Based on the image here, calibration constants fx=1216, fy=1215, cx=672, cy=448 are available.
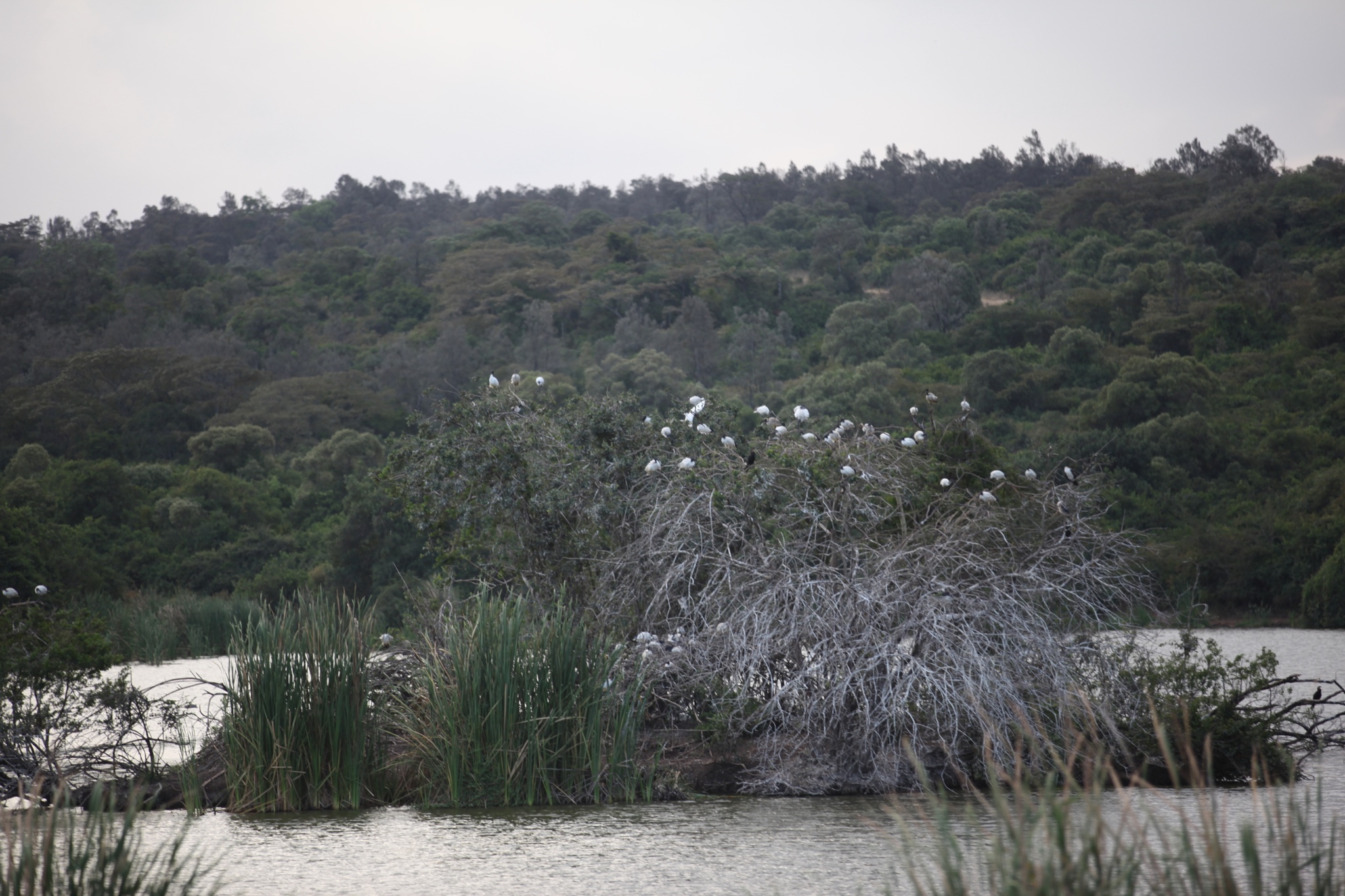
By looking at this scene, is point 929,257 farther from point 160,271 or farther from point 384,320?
point 160,271

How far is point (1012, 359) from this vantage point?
3023 centimetres

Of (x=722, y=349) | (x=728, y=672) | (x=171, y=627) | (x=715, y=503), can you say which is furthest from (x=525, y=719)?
(x=722, y=349)

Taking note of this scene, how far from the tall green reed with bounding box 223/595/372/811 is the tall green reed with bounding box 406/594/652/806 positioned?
1.45 ft

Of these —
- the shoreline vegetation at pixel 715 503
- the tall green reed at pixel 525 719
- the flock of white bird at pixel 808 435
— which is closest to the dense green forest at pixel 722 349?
the shoreline vegetation at pixel 715 503

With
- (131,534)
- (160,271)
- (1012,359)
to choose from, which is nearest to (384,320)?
(160,271)

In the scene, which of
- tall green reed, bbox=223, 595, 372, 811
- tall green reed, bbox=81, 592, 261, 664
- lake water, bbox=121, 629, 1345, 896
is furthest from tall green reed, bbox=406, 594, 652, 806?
tall green reed, bbox=81, 592, 261, 664

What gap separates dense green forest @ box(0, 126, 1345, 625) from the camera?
2480 cm

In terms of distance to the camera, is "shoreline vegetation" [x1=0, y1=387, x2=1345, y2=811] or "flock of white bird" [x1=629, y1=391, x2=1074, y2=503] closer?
"shoreline vegetation" [x1=0, y1=387, x2=1345, y2=811]

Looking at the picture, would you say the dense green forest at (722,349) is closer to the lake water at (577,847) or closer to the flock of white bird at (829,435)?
the flock of white bird at (829,435)

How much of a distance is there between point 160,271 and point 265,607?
4275 centimetres

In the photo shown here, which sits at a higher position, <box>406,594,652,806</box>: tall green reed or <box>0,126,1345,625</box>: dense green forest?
<box>0,126,1345,625</box>: dense green forest

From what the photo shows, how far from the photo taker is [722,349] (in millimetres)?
37125

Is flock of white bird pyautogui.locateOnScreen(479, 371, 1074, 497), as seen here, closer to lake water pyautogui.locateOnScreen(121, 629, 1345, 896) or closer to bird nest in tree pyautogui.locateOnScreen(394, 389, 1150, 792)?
bird nest in tree pyautogui.locateOnScreen(394, 389, 1150, 792)

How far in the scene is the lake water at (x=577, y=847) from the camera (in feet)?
18.1
